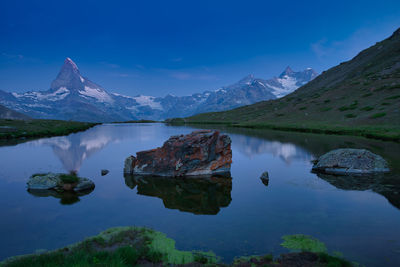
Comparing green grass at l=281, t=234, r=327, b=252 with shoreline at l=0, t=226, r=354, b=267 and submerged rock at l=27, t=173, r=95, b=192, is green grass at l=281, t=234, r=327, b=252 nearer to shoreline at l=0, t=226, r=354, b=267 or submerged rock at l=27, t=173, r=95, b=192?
shoreline at l=0, t=226, r=354, b=267

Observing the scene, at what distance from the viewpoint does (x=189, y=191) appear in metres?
22.6

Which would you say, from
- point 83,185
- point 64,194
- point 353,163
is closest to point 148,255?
point 64,194

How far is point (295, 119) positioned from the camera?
122 m

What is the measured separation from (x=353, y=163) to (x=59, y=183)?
1303 inches

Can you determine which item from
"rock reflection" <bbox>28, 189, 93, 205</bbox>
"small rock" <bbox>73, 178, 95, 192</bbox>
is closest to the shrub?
"small rock" <bbox>73, 178, 95, 192</bbox>

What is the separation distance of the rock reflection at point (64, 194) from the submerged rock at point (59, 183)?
545 millimetres

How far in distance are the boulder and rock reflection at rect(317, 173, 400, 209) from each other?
1660 millimetres

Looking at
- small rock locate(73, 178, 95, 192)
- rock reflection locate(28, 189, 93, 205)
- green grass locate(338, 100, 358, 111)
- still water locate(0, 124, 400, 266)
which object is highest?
green grass locate(338, 100, 358, 111)

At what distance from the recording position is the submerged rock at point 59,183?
22844mm

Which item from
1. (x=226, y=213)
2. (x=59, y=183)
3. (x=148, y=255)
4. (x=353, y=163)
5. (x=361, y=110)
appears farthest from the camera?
(x=361, y=110)

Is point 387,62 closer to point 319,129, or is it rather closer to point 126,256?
point 319,129

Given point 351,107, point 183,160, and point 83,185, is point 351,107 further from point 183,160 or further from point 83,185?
point 83,185

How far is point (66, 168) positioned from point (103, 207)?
18.0m

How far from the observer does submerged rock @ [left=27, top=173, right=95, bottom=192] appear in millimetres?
22844
